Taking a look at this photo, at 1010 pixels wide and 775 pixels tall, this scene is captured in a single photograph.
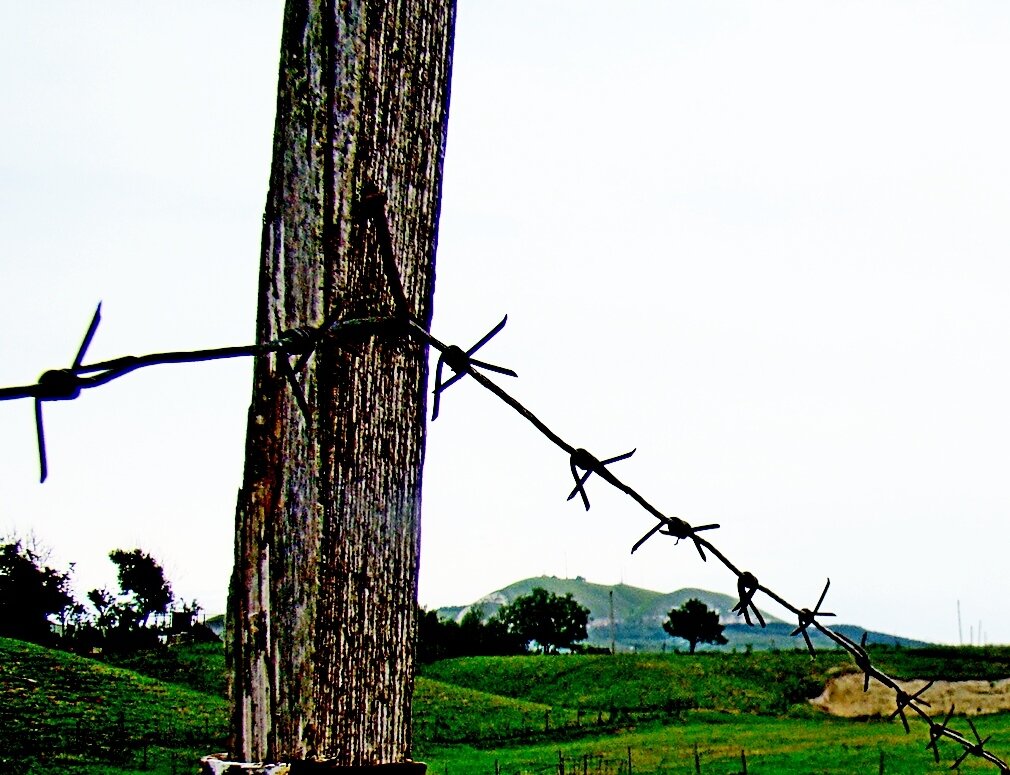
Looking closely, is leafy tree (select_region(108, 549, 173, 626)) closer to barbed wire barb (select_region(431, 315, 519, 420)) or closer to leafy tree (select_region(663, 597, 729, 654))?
leafy tree (select_region(663, 597, 729, 654))

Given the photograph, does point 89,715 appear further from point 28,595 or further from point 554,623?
point 554,623

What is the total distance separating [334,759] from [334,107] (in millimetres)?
718

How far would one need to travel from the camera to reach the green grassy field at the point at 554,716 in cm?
2564

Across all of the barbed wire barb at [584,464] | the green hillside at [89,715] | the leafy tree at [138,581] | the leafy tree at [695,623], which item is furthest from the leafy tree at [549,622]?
the barbed wire barb at [584,464]

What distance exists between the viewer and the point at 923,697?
41.2 m

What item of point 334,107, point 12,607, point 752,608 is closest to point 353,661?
point 334,107

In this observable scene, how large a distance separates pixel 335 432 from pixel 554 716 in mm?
39121

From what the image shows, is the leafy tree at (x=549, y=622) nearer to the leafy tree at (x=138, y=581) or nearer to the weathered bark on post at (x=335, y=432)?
the leafy tree at (x=138, y=581)

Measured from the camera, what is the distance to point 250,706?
107 cm

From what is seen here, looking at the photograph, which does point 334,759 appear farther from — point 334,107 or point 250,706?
point 334,107

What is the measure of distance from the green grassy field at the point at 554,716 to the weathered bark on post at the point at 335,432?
2145 centimetres

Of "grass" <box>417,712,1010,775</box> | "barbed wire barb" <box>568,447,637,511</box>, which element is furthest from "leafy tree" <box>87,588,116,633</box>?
"barbed wire barb" <box>568,447,637,511</box>

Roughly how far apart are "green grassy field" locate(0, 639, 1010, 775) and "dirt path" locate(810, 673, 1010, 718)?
0.95m

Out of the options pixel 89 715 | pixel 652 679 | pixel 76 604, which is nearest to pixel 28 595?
pixel 76 604
